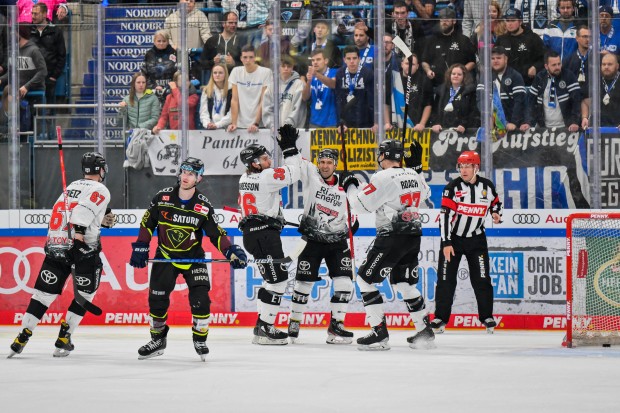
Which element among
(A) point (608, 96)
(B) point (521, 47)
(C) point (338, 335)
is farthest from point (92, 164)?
(A) point (608, 96)

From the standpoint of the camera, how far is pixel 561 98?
10516mm

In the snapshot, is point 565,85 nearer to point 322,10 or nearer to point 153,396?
point 322,10

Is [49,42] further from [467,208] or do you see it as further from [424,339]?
[424,339]

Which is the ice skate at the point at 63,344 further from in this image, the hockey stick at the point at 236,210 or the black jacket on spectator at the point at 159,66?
the black jacket on spectator at the point at 159,66

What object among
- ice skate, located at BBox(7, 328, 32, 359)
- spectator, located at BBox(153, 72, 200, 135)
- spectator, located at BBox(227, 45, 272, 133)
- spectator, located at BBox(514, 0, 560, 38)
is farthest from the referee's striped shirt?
ice skate, located at BBox(7, 328, 32, 359)

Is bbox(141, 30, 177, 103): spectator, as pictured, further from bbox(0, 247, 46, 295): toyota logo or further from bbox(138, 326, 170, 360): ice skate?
bbox(138, 326, 170, 360): ice skate

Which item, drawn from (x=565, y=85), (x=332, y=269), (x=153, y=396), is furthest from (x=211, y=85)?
(x=153, y=396)

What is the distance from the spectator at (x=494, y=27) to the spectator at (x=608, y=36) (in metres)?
0.86

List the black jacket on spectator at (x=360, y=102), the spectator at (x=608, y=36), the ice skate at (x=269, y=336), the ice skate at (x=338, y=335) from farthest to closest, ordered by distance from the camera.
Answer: the black jacket on spectator at (x=360, y=102) → the spectator at (x=608, y=36) → the ice skate at (x=338, y=335) → the ice skate at (x=269, y=336)

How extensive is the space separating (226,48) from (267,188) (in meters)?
2.20

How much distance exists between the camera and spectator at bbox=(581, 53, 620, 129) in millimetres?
10406

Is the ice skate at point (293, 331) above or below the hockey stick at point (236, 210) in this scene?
below

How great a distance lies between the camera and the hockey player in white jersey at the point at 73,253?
8.43m

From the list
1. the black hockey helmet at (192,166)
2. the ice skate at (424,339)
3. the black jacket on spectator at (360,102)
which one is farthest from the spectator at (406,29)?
the black hockey helmet at (192,166)
